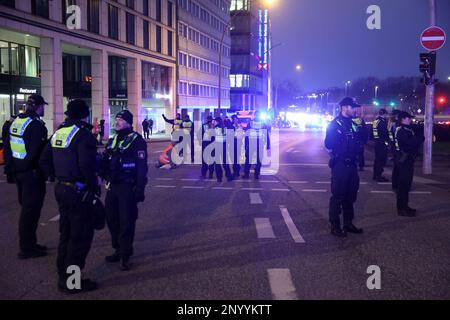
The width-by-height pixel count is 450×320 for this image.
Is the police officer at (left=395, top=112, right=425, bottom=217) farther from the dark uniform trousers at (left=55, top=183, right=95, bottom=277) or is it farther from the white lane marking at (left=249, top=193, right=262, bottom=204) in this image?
the dark uniform trousers at (left=55, top=183, right=95, bottom=277)

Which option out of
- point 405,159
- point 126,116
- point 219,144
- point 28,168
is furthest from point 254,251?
point 219,144

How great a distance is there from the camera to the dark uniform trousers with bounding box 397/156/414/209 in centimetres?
946

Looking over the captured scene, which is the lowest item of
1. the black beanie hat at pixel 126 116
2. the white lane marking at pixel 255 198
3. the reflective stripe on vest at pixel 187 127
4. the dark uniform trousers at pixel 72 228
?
the white lane marking at pixel 255 198

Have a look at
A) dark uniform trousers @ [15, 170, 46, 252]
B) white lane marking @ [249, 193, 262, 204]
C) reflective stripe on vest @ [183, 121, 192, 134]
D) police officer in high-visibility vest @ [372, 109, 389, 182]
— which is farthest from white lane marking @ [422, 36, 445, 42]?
dark uniform trousers @ [15, 170, 46, 252]

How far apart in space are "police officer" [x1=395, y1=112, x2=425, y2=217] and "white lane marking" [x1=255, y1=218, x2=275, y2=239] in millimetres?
2548

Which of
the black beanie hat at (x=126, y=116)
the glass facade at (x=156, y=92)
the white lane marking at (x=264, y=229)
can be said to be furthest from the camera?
the glass facade at (x=156, y=92)

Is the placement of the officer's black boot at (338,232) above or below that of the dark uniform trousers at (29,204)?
below

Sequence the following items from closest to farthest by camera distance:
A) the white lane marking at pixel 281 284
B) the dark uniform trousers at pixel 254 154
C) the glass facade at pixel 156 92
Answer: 1. the white lane marking at pixel 281 284
2. the dark uniform trousers at pixel 254 154
3. the glass facade at pixel 156 92

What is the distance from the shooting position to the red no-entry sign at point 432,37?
1612 cm

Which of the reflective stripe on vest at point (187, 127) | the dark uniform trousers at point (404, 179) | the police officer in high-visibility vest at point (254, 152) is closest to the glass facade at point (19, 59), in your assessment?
Answer: the reflective stripe on vest at point (187, 127)

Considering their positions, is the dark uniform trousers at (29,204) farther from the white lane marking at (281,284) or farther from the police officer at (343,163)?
the police officer at (343,163)

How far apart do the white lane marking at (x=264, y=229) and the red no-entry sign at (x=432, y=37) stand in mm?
10124

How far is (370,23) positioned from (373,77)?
131674 mm
